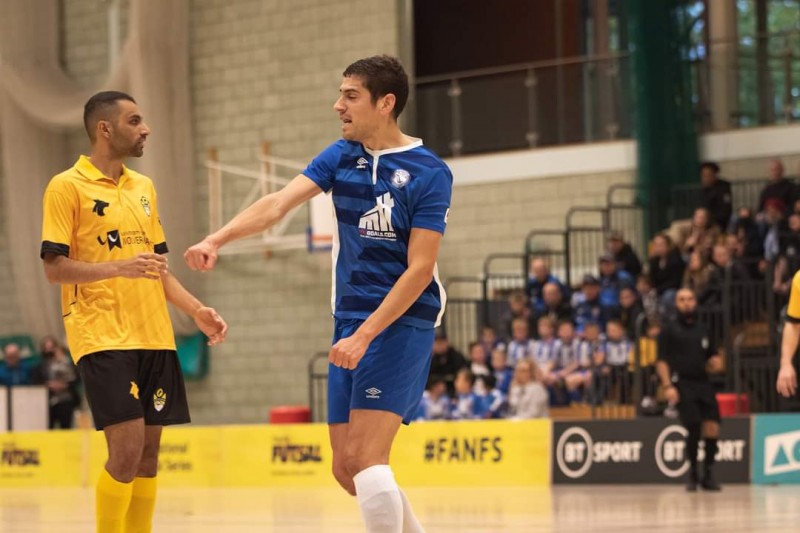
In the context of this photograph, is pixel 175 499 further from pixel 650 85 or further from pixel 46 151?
pixel 46 151

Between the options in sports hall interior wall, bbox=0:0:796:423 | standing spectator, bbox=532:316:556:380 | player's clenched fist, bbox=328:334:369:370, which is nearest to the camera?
player's clenched fist, bbox=328:334:369:370

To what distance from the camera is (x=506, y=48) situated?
26281 millimetres

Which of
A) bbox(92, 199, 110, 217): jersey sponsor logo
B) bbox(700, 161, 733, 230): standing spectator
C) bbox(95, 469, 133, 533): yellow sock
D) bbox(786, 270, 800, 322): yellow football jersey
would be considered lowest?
bbox(95, 469, 133, 533): yellow sock

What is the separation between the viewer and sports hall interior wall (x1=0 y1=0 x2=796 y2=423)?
24.7 meters

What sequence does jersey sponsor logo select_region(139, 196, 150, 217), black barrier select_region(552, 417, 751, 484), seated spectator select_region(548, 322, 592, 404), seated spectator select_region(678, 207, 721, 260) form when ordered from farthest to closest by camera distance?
seated spectator select_region(678, 207, 721, 260)
seated spectator select_region(548, 322, 592, 404)
black barrier select_region(552, 417, 751, 484)
jersey sponsor logo select_region(139, 196, 150, 217)

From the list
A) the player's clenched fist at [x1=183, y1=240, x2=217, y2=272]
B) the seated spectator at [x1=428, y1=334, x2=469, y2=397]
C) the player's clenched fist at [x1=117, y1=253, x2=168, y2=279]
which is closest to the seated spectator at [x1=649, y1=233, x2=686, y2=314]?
the seated spectator at [x1=428, y1=334, x2=469, y2=397]

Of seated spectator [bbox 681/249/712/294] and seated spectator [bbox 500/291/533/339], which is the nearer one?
seated spectator [bbox 681/249/712/294]

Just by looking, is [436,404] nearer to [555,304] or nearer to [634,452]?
[555,304]

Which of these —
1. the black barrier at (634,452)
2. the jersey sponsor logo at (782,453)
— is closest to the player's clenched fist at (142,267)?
the jersey sponsor logo at (782,453)

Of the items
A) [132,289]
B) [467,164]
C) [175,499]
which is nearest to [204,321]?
[132,289]

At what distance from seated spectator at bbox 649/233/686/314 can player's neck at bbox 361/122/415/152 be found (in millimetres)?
13772

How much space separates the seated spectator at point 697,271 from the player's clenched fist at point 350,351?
46.6 feet

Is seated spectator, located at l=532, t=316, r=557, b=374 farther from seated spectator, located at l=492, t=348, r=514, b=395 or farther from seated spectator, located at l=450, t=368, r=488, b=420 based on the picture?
seated spectator, located at l=450, t=368, r=488, b=420

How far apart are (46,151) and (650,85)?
38.7 feet
